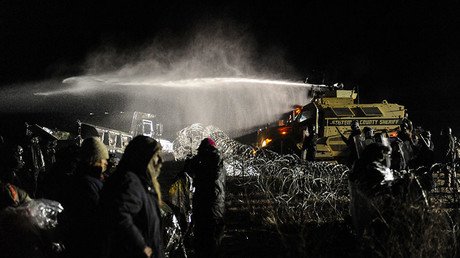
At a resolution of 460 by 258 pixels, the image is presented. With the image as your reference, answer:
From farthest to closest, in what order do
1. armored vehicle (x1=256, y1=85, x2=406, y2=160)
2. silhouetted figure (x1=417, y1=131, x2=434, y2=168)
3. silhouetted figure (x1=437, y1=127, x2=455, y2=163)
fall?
armored vehicle (x1=256, y1=85, x2=406, y2=160)
silhouetted figure (x1=437, y1=127, x2=455, y2=163)
silhouetted figure (x1=417, y1=131, x2=434, y2=168)

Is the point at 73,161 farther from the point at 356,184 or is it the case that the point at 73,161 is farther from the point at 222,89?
the point at 222,89

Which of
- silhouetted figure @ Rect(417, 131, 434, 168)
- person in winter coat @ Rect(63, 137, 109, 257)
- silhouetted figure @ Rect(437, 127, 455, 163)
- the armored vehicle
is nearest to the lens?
person in winter coat @ Rect(63, 137, 109, 257)

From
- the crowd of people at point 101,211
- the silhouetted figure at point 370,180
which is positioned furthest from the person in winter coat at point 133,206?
the silhouetted figure at point 370,180

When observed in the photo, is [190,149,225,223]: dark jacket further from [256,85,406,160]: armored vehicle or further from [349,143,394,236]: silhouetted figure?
[256,85,406,160]: armored vehicle

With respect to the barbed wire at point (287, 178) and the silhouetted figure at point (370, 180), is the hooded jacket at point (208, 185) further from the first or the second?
the silhouetted figure at point (370, 180)

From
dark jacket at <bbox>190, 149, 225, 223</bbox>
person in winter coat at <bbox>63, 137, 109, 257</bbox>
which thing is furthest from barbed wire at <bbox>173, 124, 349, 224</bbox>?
person in winter coat at <bbox>63, 137, 109, 257</bbox>

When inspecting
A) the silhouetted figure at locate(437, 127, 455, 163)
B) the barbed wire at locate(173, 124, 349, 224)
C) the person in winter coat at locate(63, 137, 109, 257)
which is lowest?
the barbed wire at locate(173, 124, 349, 224)

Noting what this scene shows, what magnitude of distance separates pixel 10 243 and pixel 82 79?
16.7m

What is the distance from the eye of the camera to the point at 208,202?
19.1ft

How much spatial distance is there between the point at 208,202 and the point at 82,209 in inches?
106

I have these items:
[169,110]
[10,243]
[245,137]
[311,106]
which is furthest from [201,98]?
[10,243]

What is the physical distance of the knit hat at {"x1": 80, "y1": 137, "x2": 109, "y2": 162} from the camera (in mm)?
3691

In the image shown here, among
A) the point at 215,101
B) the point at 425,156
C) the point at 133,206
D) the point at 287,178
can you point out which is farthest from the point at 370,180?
the point at 215,101

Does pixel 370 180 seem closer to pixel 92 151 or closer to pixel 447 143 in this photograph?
pixel 92 151
